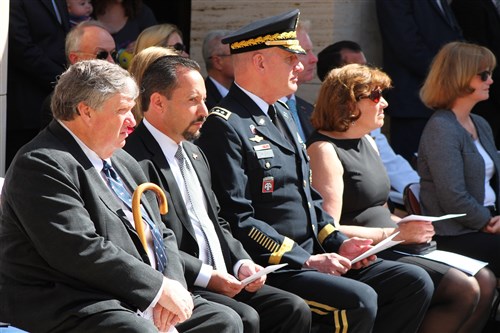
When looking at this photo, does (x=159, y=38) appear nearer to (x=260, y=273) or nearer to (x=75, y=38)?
(x=75, y=38)

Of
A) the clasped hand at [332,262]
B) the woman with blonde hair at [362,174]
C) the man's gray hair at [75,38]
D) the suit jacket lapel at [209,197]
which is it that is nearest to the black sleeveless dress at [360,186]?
the woman with blonde hair at [362,174]

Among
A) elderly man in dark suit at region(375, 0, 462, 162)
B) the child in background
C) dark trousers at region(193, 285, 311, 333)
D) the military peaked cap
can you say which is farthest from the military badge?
elderly man in dark suit at region(375, 0, 462, 162)

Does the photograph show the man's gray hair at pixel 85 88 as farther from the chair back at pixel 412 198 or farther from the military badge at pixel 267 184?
the chair back at pixel 412 198

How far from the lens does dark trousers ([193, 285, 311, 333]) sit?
488 centimetres

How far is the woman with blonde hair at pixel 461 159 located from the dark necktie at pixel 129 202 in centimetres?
255

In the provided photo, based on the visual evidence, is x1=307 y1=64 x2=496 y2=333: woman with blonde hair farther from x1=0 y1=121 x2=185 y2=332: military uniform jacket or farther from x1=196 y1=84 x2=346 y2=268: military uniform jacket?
x1=0 y1=121 x2=185 y2=332: military uniform jacket

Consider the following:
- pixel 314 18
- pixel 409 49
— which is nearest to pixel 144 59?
pixel 314 18

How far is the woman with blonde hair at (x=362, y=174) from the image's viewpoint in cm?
586

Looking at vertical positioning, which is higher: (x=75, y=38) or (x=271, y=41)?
(x=271, y=41)

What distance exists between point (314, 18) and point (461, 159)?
86.0 inches

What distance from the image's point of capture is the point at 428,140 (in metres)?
6.57

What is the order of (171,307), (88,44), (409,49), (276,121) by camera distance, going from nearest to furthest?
(171,307)
(276,121)
(88,44)
(409,49)

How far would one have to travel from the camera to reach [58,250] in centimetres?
405

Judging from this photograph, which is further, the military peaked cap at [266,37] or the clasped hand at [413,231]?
the clasped hand at [413,231]
